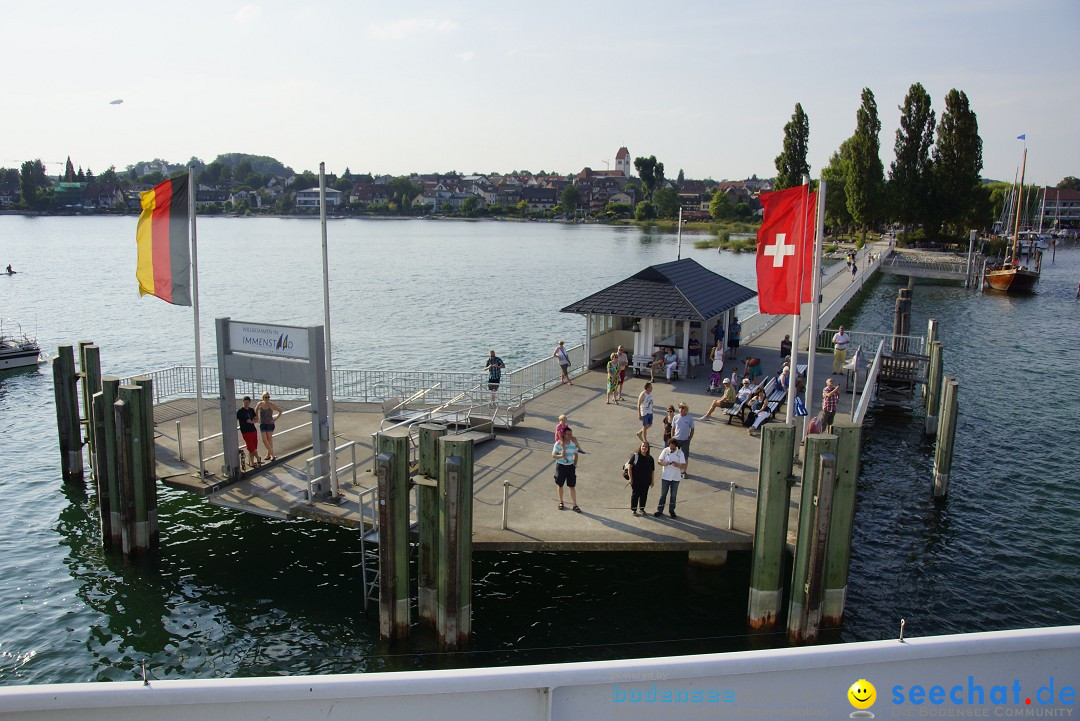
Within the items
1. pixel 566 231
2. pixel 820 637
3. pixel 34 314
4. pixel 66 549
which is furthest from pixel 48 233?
pixel 820 637

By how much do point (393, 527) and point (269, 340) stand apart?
213 inches

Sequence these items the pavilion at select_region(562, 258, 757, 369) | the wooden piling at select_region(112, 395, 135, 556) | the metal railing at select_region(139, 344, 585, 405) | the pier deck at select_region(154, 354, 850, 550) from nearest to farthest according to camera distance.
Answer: the pier deck at select_region(154, 354, 850, 550), the wooden piling at select_region(112, 395, 135, 556), the metal railing at select_region(139, 344, 585, 405), the pavilion at select_region(562, 258, 757, 369)

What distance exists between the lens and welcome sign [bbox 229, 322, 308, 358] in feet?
51.4

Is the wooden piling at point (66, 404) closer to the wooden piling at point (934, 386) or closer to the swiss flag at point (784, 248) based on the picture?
the swiss flag at point (784, 248)

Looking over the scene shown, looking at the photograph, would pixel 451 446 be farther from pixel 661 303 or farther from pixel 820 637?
pixel 661 303

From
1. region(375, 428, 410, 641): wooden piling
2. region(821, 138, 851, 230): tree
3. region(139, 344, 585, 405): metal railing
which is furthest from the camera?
region(821, 138, 851, 230): tree

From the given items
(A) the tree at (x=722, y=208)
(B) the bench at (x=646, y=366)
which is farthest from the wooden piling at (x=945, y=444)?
(A) the tree at (x=722, y=208)

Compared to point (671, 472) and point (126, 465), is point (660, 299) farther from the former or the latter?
point (126, 465)

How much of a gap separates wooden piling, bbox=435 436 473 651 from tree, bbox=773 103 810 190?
90389 mm

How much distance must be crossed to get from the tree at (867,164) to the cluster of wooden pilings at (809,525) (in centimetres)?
8338

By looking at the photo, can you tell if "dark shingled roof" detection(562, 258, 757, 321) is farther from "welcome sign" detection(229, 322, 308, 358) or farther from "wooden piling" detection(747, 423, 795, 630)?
"wooden piling" detection(747, 423, 795, 630)

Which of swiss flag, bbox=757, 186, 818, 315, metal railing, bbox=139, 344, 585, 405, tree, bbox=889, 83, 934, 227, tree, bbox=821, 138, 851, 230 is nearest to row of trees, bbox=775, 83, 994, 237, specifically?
tree, bbox=889, 83, 934, 227

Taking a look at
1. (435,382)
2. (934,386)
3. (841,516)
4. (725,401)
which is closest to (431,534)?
(841,516)

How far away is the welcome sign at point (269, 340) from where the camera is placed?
1566 cm
